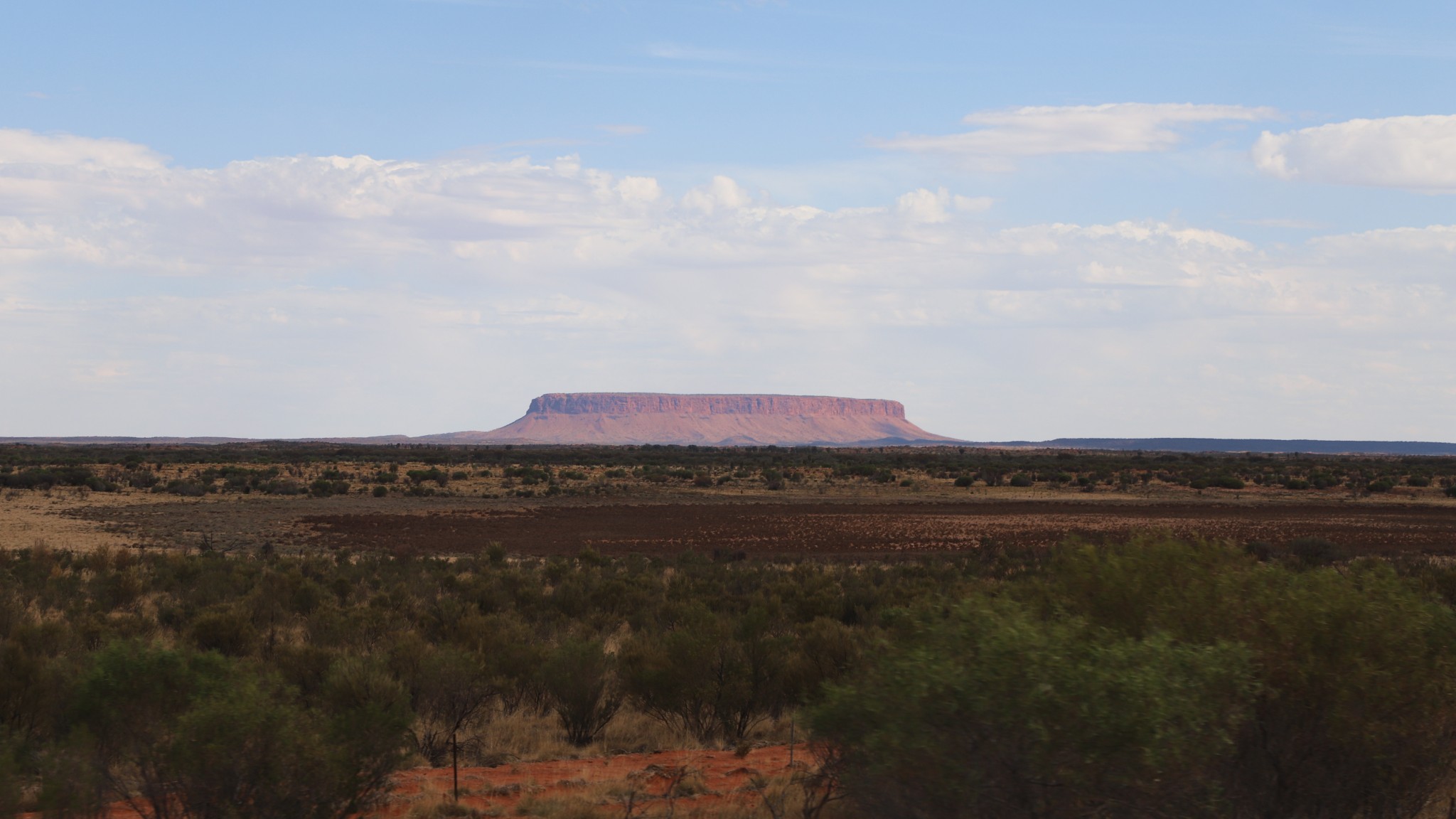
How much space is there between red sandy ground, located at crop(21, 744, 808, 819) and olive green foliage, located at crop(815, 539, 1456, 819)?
2.66 m

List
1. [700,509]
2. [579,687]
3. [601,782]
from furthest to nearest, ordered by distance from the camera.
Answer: [700,509]
[579,687]
[601,782]

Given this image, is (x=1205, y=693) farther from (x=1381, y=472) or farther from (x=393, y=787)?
(x=1381, y=472)

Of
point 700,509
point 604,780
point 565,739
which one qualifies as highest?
point 604,780

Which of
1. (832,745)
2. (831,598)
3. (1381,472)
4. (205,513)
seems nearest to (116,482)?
(205,513)

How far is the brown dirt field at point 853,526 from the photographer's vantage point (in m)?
32.8

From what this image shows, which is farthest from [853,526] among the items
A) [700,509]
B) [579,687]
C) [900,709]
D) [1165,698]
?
[1165,698]

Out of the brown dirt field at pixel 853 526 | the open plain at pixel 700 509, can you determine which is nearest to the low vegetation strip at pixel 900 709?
the open plain at pixel 700 509

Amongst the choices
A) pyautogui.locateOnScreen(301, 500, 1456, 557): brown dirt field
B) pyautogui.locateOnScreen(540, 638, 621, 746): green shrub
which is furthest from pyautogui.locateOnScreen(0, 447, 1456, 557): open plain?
pyautogui.locateOnScreen(540, 638, 621, 746): green shrub

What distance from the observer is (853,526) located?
3978 cm

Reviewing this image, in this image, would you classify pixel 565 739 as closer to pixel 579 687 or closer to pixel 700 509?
pixel 579 687

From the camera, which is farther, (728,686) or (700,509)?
(700,509)

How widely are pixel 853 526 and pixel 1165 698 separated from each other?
115ft

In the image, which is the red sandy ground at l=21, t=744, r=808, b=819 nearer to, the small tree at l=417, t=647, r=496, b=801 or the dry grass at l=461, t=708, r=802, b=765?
the dry grass at l=461, t=708, r=802, b=765

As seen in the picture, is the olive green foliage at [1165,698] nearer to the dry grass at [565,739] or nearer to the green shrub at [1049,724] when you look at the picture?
the green shrub at [1049,724]
